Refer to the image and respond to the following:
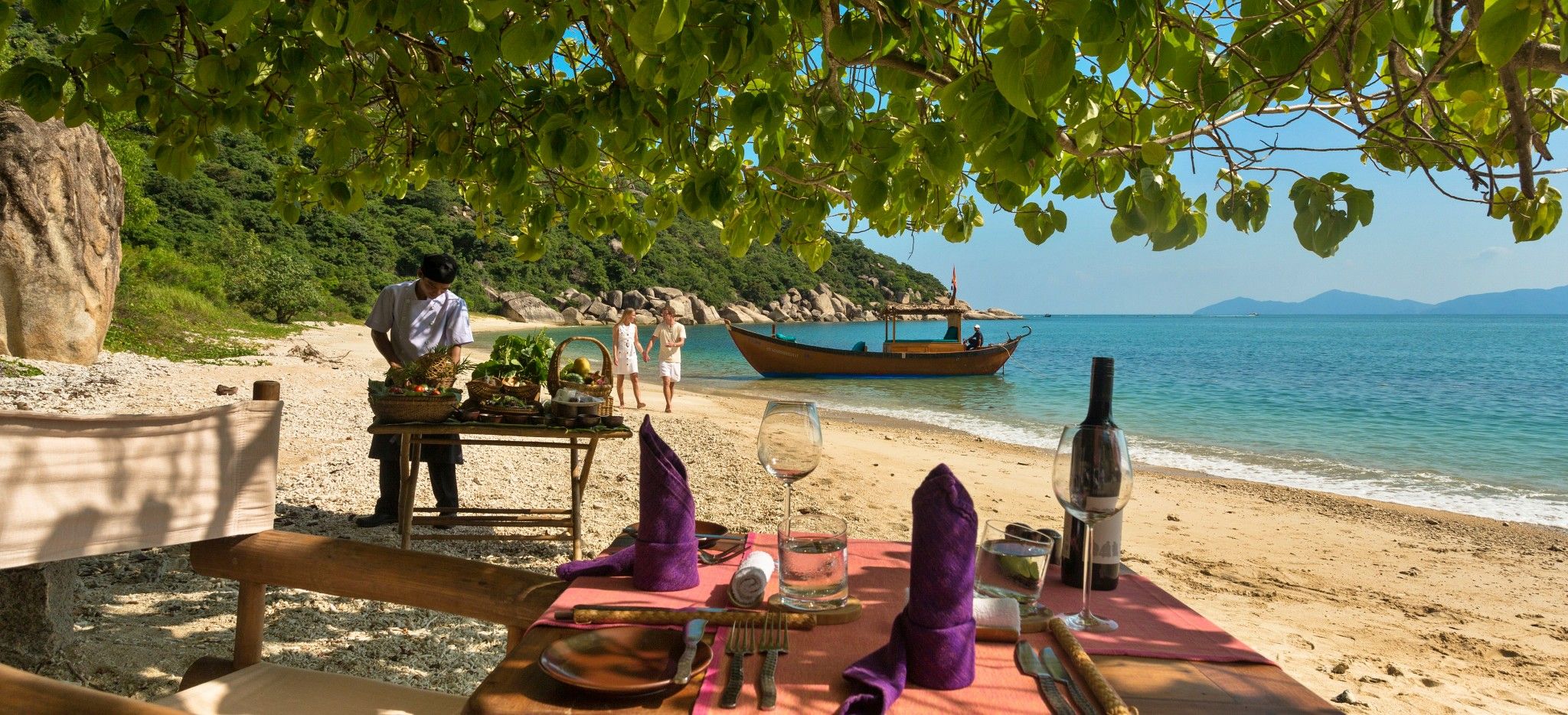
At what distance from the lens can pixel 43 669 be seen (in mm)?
2479

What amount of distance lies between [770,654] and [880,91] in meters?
1.89

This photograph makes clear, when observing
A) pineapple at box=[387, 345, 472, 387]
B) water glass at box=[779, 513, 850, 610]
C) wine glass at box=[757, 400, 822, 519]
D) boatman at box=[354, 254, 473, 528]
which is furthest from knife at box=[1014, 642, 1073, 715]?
boatman at box=[354, 254, 473, 528]

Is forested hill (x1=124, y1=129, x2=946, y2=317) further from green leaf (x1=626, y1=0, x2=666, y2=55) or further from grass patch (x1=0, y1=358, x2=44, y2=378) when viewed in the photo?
green leaf (x1=626, y1=0, x2=666, y2=55)

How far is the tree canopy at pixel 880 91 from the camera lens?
1.50 meters

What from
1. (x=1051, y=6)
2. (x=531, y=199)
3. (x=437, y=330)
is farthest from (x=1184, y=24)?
(x=437, y=330)

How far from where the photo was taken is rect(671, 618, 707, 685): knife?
45.4 inches

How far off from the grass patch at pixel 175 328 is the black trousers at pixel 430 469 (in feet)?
33.0

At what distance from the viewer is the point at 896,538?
20.1 feet

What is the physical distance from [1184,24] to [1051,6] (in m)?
0.56

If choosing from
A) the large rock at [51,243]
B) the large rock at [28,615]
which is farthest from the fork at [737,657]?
the large rock at [51,243]

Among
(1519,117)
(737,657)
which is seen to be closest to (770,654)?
(737,657)

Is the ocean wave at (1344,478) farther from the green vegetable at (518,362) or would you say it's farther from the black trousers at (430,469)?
the black trousers at (430,469)

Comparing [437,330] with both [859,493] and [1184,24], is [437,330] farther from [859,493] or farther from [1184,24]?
[1184,24]

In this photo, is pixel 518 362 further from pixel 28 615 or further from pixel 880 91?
pixel 880 91
